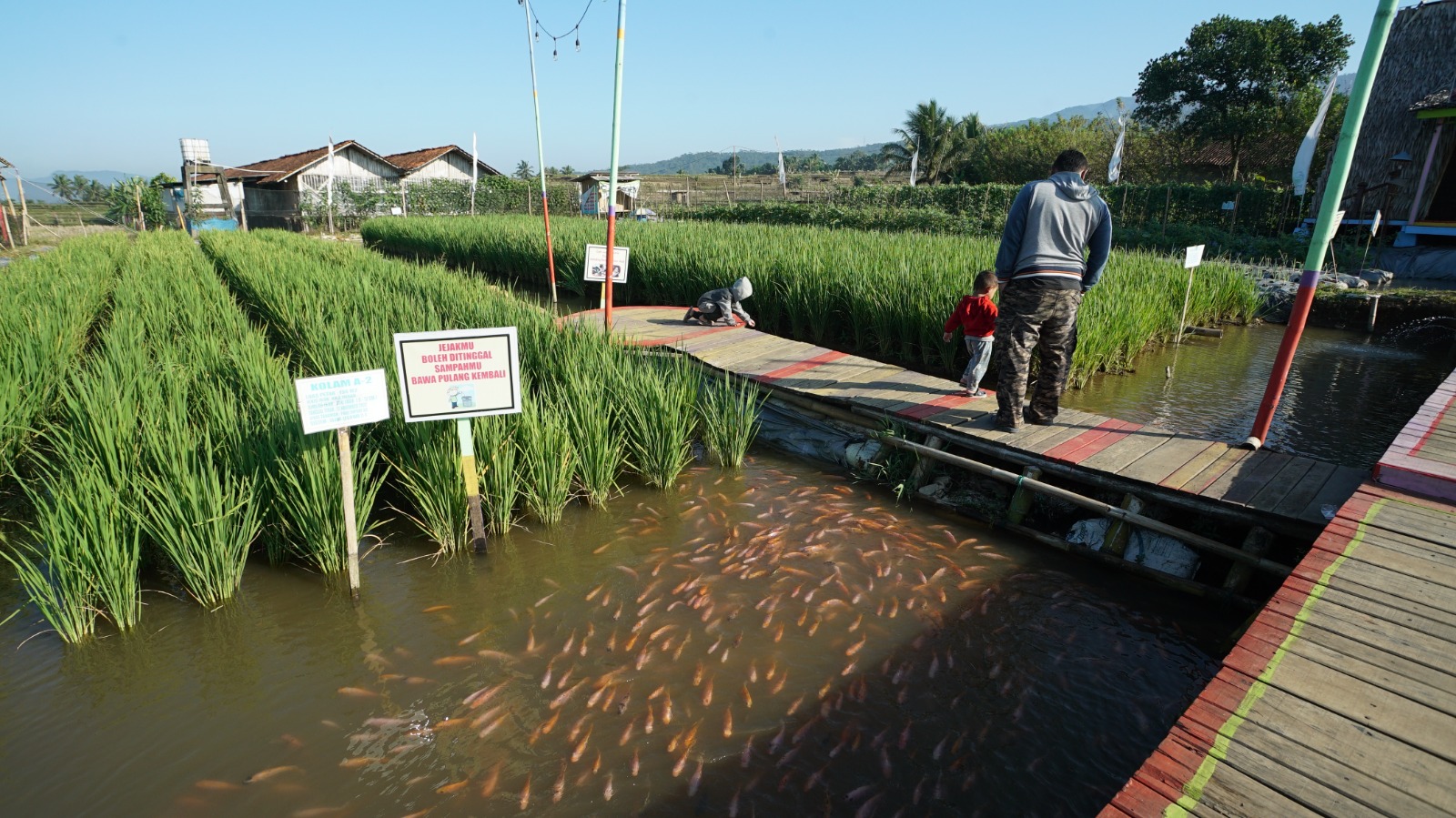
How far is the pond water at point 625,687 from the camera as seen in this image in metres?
2.53

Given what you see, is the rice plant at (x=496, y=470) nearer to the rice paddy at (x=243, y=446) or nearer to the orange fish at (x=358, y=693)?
the rice paddy at (x=243, y=446)

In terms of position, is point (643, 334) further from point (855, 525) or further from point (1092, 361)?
point (1092, 361)

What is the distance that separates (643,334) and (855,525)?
4134 mm

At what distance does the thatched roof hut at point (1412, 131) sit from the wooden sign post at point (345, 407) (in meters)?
20.5

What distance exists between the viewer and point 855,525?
4520 mm

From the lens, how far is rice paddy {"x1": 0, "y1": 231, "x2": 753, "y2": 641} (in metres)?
3.29

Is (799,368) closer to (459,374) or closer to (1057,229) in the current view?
(1057,229)

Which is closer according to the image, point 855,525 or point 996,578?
point 996,578

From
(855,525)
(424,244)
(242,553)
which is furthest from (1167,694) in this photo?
(424,244)

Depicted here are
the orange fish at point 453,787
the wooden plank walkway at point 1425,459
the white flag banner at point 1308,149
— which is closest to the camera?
the orange fish at point 453,787

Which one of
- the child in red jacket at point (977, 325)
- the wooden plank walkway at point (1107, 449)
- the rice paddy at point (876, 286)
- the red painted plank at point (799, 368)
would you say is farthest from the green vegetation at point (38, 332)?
the rice paddy at point (876, 286)

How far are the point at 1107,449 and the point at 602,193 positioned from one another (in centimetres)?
2640

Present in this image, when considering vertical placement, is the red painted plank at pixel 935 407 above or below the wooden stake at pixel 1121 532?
above

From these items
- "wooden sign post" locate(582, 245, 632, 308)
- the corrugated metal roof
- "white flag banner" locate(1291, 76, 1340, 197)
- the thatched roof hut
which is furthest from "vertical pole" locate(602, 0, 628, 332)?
the corrugated metal roof
